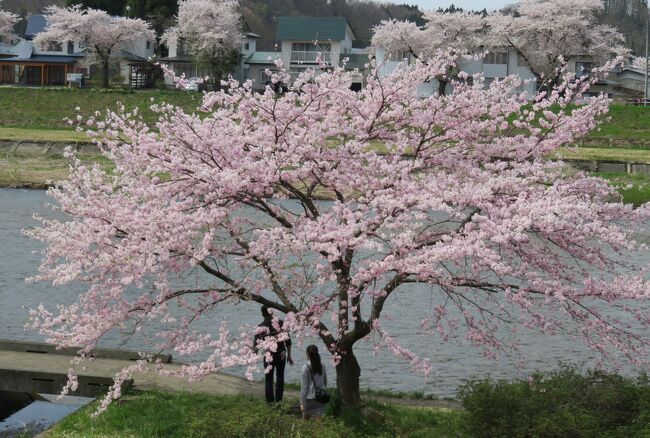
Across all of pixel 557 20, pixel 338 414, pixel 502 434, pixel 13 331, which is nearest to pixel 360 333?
pixel 338 414

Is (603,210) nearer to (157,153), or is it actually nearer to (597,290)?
(597,290)

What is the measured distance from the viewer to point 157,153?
1398cm

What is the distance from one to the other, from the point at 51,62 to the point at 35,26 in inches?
439

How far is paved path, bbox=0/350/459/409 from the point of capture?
16266 mm

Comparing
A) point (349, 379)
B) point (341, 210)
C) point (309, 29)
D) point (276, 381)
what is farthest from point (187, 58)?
point (341, 210)

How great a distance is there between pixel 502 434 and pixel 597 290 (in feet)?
9.64

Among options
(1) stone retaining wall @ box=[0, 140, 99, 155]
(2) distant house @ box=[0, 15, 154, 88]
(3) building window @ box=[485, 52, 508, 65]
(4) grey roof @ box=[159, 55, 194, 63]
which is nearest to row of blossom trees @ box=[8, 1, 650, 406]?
(1) stone retaining wall @ box=[0, 140, 99, 155]

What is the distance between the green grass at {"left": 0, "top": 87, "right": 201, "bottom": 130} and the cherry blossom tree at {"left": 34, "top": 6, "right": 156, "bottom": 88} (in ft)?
33.2

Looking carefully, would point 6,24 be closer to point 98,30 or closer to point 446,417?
point 98,30

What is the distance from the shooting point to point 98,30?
91500 millimetres

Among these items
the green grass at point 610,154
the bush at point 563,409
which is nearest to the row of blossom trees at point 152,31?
the green grass at point 610,154

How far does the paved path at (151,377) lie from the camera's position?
1627cm

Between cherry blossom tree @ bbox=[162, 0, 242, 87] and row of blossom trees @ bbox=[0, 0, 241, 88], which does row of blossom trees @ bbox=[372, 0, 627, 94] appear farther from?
row of blossom trees @ bbox=[0, 0, 241, 88]

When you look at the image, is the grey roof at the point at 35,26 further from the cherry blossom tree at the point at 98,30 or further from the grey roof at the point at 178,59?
the grey roof at the point at 178,59
